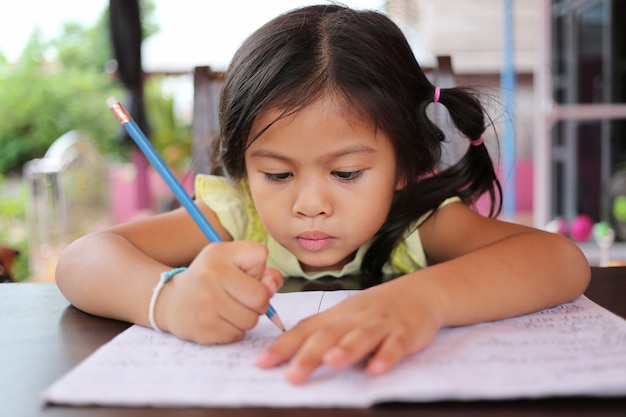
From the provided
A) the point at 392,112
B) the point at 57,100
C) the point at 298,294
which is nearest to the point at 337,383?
the point at 298,294

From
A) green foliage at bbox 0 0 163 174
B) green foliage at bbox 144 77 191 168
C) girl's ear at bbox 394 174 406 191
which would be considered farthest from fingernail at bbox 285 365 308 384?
green foliage at bbox 0 0 163 174

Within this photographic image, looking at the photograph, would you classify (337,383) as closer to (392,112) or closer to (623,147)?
(392,112)

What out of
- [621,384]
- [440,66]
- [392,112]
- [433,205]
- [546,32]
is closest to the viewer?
[621,384]

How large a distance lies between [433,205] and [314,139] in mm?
277

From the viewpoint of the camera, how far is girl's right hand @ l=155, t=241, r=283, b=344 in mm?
524

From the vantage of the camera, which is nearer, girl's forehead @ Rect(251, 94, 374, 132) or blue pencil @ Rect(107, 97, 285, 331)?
blue pencil @ Rect(107, 97, 285, 331)

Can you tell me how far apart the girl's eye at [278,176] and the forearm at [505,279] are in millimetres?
240

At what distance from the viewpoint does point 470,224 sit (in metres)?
0.89

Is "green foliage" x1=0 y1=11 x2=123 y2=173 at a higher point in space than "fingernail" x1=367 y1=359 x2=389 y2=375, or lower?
lower

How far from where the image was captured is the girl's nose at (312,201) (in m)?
Result: 0.75

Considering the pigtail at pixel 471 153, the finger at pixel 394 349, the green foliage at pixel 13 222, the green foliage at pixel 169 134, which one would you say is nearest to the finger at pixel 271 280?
the finger at pixel 394 349

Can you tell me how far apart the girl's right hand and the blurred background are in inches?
20.2

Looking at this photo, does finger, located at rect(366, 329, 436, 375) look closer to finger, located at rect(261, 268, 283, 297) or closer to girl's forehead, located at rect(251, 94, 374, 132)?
finger, located at rect(261, 268, 283, 297)

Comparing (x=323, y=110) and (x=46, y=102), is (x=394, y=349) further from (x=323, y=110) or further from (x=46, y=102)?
(x=46, y=102)
